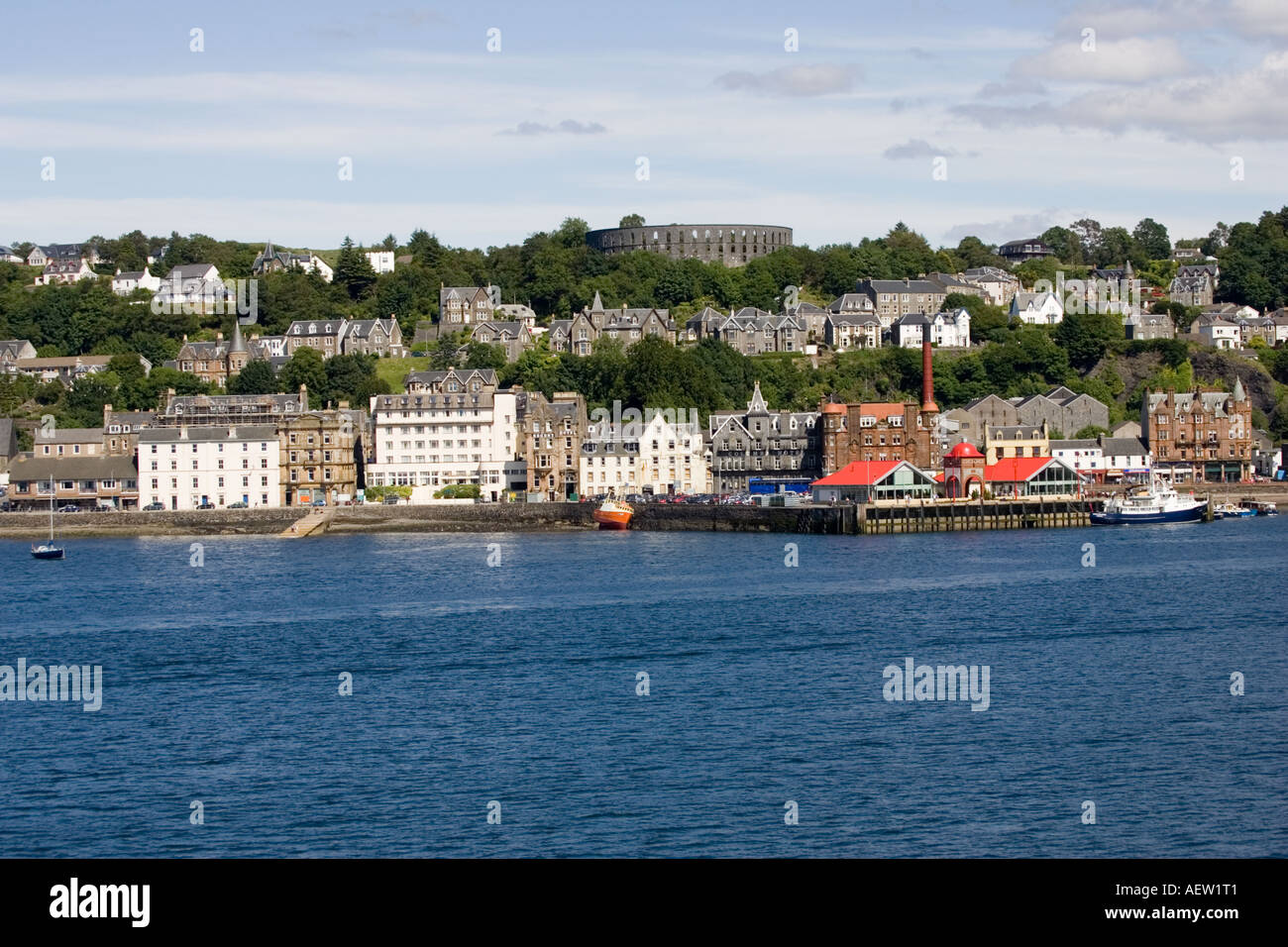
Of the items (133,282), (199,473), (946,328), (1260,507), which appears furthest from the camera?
(133,282)

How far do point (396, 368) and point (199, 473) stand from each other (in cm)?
3305

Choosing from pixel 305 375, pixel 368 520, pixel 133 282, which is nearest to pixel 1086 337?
pixel 305 375

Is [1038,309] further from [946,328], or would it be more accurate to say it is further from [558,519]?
[558,519]

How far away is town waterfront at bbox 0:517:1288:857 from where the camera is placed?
21.4m

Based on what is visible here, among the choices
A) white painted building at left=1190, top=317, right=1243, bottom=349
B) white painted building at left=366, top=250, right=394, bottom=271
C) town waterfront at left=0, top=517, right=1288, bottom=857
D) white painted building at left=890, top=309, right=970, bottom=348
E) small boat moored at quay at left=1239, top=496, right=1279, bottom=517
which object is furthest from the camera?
white painted building at left=366, top=250, right=394, bottom=271

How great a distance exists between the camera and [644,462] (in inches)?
3802

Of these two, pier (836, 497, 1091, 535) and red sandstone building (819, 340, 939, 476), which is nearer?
pier (836, 497, 1091, 535)

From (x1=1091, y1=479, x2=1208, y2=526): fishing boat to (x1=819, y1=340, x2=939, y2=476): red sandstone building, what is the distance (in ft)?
38.5

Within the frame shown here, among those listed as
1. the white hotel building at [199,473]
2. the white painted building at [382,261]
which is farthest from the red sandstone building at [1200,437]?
the white painted building at [382,261]

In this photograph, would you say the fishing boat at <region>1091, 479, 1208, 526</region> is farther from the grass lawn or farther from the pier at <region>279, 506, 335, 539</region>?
the grass lawn

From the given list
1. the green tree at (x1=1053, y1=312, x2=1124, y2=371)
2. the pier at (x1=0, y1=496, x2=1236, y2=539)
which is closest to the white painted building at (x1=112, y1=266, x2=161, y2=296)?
the pier at (x1=0, y1=496, x2=1236, y2=539)

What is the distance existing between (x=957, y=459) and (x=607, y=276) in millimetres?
61611

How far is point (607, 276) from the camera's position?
14450 cm

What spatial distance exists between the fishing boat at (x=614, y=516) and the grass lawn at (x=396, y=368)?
36.8m
